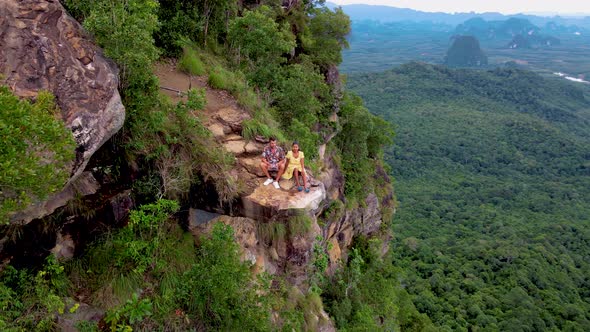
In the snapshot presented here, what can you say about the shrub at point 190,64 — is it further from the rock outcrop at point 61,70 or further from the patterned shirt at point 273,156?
the rock outcrop at point 61,70

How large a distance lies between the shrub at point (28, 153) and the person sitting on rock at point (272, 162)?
4.79 metres

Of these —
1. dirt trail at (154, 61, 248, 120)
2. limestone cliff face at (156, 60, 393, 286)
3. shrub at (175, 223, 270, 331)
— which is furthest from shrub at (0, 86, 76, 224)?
dirt trail at (154, 61, 248, 120)

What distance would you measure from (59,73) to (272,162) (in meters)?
5.24

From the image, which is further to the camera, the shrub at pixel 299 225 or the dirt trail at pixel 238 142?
the shrub at pixel 299 225

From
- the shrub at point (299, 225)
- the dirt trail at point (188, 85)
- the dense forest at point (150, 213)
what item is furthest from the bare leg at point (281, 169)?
the dirt trail at point (188, 85)

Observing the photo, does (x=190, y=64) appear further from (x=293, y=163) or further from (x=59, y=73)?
(x=59, y=73)

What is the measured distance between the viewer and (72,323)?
294 inches

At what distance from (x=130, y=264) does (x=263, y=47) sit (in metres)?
9.16

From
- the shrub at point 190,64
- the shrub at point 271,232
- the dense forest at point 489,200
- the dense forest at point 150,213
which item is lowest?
the dense forest at point 489,200

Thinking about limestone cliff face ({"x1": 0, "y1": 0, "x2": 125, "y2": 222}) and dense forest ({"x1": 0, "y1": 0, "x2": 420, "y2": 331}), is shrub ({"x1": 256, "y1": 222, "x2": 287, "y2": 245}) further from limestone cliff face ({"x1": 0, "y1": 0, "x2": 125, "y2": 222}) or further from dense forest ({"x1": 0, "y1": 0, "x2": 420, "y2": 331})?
limestone cliff face ({"x1": 0, "y1": 0, "x2": 125, "y2": 222})

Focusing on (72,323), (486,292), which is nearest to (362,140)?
(72,323)

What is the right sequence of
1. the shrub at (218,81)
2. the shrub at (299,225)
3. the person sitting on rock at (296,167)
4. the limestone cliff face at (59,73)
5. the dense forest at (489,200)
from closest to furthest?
1. the limestone cliff face at (59,73)
2. the person sitting on rock at (296,167)
3. the shrub at (299,225)
4. the shrub at (218,81)
5. the dense forest at (489,200)

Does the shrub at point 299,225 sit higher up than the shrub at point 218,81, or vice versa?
the shrub at point 218,81

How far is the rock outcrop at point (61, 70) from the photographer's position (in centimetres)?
702
